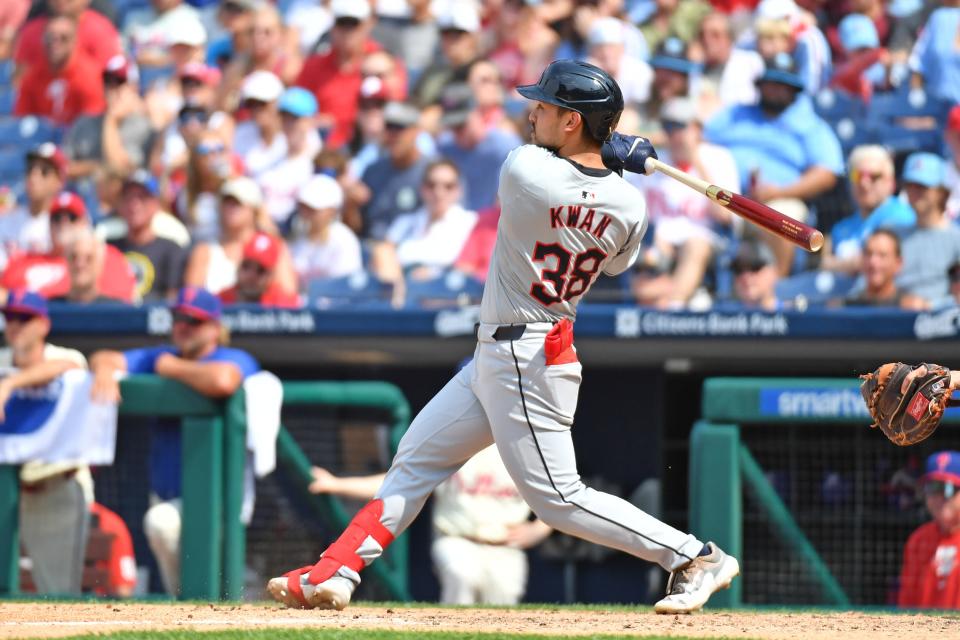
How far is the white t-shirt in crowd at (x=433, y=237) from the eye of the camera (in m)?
8.00

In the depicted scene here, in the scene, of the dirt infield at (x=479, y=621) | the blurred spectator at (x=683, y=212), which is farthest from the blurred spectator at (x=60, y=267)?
the dirt infield at (x=479, y=621)

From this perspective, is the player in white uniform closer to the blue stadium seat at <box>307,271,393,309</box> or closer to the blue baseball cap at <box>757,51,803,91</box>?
the blue stadium seat at <box>307,271,393,309</box>

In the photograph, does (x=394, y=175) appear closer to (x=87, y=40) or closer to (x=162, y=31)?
(x=162, y=31)

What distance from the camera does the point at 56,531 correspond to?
21.1 ft

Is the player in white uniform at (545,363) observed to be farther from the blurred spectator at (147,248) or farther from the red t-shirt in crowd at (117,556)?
the blurred spectator at (147,248)

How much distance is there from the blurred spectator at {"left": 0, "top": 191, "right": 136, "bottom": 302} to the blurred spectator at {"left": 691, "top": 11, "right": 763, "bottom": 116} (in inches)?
124

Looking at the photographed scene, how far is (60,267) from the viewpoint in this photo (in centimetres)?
811

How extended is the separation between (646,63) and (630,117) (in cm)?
57

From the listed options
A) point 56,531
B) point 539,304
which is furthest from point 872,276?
point 56,531

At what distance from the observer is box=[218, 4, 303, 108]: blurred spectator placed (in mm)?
9594

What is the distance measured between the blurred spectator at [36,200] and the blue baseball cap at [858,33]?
4.31 metres

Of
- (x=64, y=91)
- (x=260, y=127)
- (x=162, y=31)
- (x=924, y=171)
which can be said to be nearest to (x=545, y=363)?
(x=924, y=171)

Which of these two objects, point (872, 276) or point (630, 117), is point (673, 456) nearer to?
point (872, 276)

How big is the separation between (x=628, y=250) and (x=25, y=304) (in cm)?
309
